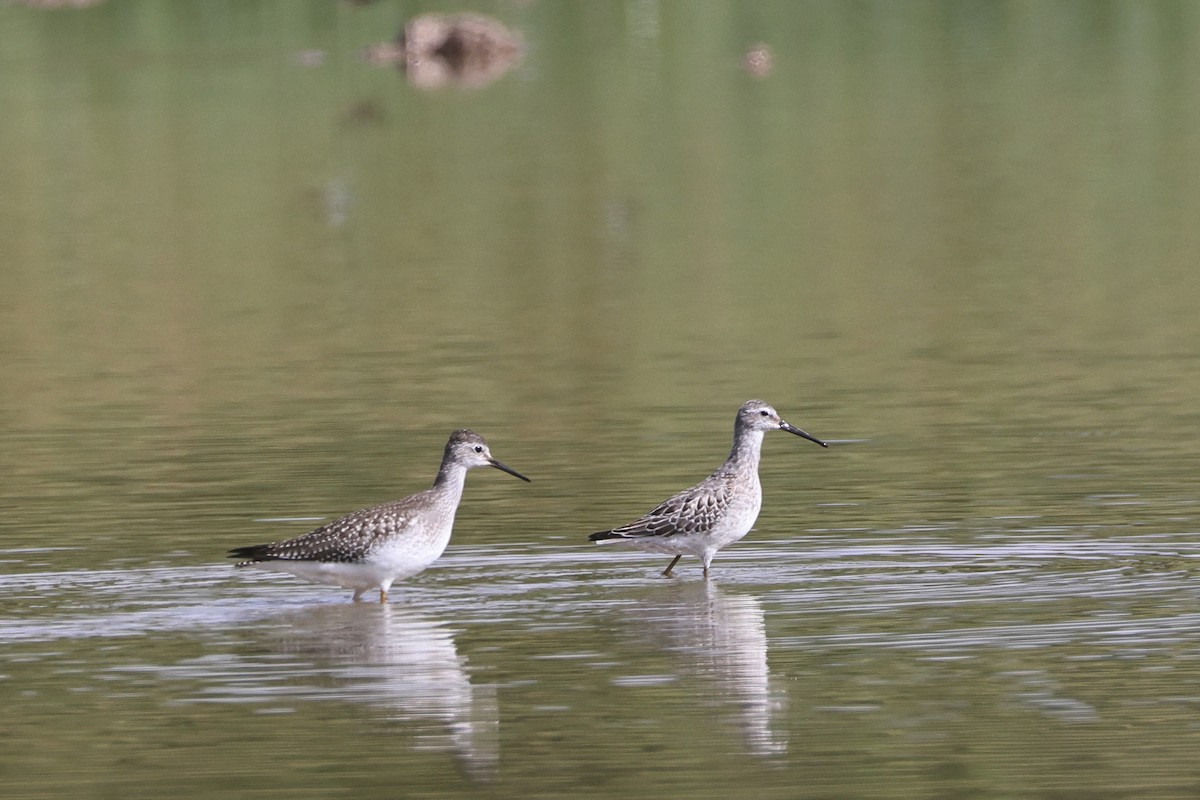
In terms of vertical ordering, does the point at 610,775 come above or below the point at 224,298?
below

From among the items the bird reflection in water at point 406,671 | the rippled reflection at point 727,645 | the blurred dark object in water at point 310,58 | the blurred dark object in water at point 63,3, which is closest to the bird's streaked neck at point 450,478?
Answer: the bird reflection in water at point 406,671

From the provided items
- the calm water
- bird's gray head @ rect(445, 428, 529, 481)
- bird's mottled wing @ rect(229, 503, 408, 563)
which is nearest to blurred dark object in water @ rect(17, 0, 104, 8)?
the calm water

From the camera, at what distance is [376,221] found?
1494 inches

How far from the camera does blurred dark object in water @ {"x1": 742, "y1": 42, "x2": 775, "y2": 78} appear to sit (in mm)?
51531

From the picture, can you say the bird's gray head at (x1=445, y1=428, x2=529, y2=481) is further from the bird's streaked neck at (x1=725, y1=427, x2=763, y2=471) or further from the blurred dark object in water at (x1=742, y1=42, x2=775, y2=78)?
the blurred dark object in water at (x1=742, y1=42, x2=775, y2=78)

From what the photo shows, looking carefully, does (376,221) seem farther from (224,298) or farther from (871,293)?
(871,293)

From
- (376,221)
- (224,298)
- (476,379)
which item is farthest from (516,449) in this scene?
(376,221)

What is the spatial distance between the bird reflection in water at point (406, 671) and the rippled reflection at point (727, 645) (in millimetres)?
1164

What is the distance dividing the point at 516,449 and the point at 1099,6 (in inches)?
1518

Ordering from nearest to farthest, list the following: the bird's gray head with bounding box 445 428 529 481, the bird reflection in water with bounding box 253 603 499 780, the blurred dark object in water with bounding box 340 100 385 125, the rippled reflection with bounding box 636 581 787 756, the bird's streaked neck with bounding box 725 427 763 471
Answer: the bird reflection in water with bounding box 253 603 499 780, the rippled reflection with bounding box 636 581 787 756, the bird's gray head with bounding box 445 428 529 481, the bird's streaked neck with bounding box 725 427 763 471, the blurred dark object in water with bounding box 340 100 385 125

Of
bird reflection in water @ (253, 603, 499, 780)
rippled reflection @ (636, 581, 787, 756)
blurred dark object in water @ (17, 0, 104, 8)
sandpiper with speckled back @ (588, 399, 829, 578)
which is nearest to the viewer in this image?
bird reflection in water @ (253, 603, 499, 780)

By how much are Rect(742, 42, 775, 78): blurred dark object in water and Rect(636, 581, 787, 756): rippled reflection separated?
3631 cm

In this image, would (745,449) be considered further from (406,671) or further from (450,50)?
(450,50)

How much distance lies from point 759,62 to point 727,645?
127 ft
